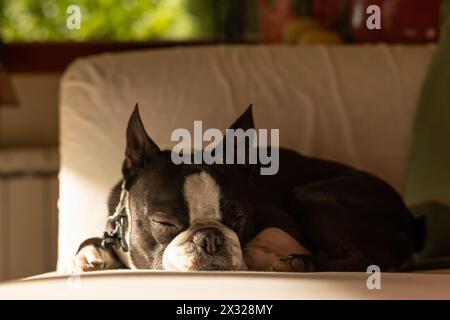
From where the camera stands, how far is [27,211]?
265 cm

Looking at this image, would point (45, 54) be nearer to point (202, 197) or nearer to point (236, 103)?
point (236, 103)

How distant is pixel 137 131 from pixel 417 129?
30.3 inches

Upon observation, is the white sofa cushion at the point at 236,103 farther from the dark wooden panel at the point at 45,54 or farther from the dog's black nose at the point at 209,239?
the dark wooden panel at the point at 45,54

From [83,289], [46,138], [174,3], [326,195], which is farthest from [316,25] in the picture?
[83,289]

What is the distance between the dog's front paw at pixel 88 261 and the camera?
137 centimetres

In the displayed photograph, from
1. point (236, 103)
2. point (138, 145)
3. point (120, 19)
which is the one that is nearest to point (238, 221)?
point (138, 145)

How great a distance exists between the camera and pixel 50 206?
2658 millimetres

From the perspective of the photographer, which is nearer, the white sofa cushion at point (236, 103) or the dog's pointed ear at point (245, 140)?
the dog's pointed ear at point (245, 140)

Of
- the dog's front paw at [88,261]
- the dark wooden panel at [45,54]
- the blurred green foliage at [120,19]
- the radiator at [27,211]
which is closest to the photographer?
the dog's front paw at [88,261]

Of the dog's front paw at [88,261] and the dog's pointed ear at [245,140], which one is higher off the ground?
the dog's pointed ear at [245,140]

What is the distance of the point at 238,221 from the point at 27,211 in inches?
59.3
